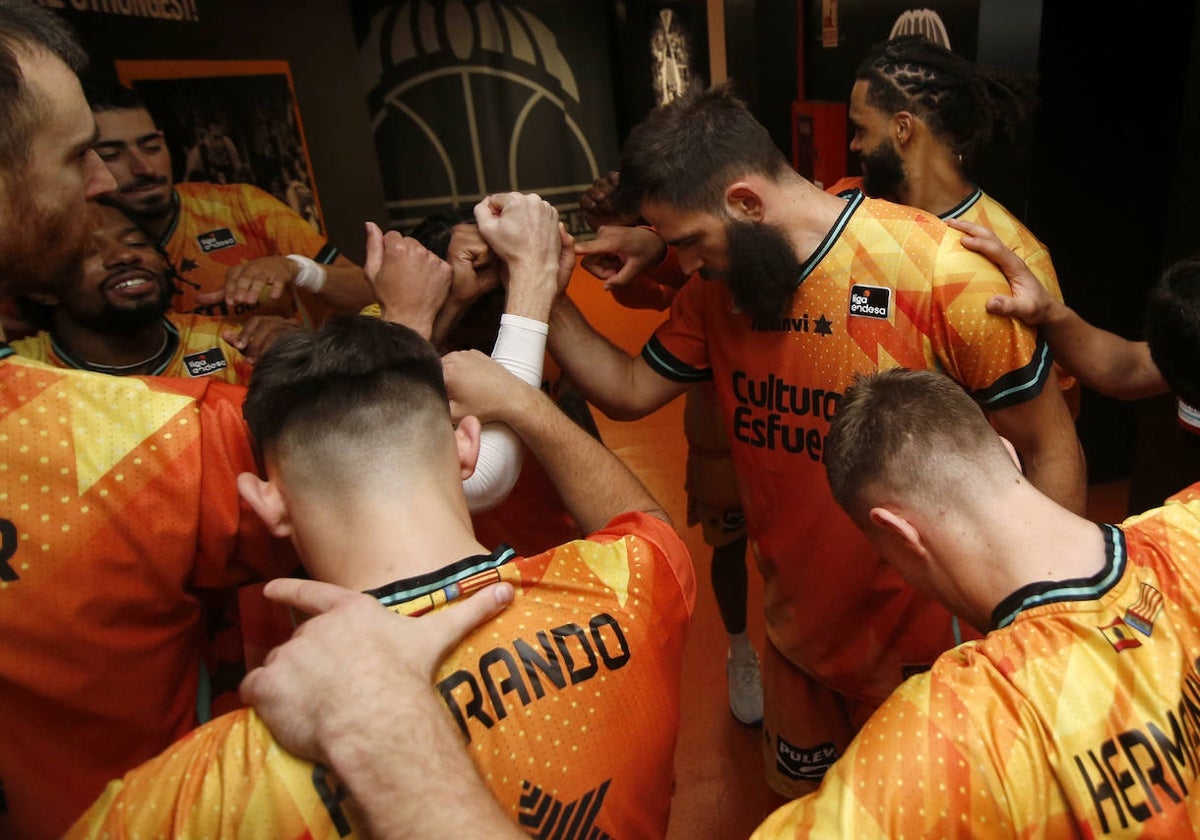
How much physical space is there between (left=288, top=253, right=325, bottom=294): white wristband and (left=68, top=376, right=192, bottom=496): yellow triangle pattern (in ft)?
3.98

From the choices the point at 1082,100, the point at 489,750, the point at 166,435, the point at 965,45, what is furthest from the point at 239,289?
the point at 1082,100

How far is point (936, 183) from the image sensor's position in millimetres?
2918

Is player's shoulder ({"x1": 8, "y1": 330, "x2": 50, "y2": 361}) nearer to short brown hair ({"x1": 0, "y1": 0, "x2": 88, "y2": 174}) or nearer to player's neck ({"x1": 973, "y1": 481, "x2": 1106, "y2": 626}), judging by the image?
short brown hair ({"x1": 0, "y1": 0, "x2": 88, "y2": 174})

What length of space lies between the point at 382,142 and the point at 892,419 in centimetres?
712

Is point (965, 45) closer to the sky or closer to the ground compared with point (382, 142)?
closer to the sky

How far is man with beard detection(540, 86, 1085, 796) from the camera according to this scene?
5.70 ft

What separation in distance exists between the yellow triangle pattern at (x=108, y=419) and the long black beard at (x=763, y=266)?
1.15m

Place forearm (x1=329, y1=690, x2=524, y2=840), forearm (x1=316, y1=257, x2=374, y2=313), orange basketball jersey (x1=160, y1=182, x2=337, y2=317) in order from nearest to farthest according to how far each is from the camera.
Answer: forearm (x1=329, y1=690, x2=524, y2=840), forearm (x1=316, y1=257, x2=374, y2=313), orange basketball jersey (x1=160, y1=182, x2=337, y2=317)

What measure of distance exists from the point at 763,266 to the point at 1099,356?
0.90 metres

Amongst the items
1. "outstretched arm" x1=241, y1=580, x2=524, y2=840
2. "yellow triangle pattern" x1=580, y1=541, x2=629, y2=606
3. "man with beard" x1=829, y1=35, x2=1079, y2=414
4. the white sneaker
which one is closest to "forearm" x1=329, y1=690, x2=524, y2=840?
"outstretched arm" x1=241, y1=580, x2=524, y2=840

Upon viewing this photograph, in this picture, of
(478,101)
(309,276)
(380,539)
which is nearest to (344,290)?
(309,276)

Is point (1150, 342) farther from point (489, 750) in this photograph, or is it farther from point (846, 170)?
point (846, 170)

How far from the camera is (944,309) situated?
5.59ft

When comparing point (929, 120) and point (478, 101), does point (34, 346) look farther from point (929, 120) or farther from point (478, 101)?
point (478, 101)
